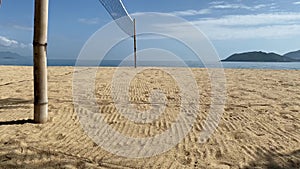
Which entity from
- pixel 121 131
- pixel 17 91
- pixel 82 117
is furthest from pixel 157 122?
pixel 17 91

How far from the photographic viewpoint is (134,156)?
12.6 ft

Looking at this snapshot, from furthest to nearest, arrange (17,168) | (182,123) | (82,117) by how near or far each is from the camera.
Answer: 1. (82,117)
2. (182,123)
3. (17,168)

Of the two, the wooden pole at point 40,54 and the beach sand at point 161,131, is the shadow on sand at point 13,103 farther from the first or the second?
the wooden pole at point 40,54

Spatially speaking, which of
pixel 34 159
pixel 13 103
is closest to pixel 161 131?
pixel 34 159

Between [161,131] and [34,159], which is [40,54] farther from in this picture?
[161,131]

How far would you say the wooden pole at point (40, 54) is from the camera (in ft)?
15.7

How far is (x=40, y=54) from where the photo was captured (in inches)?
193

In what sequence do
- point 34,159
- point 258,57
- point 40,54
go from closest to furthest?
point 34,159, point 40,54, point 258,57

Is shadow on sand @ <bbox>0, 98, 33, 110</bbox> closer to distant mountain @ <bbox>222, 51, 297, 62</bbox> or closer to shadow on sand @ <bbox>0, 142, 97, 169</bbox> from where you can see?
shadow on sand @ <bbox>0, 142, 97, 169</bbox>

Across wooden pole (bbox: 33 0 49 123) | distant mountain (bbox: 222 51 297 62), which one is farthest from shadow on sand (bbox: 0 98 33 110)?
distant mountain (bbox: 222 51 297 62)

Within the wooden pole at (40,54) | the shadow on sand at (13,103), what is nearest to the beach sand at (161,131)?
the shadow on sand at (13,103)

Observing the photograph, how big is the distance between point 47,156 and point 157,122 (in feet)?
7.87

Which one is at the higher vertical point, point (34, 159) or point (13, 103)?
point (13, 103)

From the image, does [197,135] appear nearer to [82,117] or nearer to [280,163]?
[280,163]
